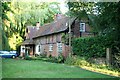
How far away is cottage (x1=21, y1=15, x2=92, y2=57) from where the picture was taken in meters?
31.7

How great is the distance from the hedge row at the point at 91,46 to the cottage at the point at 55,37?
2689mm

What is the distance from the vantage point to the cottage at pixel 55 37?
31703 millimetres

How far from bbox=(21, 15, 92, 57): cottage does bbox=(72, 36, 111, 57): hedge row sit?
8.82 feet

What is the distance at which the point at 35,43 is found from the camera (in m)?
45.0

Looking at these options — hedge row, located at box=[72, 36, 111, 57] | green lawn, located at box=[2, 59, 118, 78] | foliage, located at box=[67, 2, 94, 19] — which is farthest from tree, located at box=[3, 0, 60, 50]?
foliage, located at box=[67, 2, 94, 19]

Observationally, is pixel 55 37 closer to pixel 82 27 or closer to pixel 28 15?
pixel 82 27

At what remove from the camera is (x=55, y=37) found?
35125 mm

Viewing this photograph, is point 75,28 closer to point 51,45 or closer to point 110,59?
point 51,45

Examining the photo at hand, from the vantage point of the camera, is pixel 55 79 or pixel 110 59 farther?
pixel 110 59

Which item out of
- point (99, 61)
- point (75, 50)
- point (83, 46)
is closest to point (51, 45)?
point (75, 50)

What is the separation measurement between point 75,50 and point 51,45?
899 centimetres

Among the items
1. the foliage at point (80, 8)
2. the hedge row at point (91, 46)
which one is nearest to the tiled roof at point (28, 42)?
the hedge row at point (91, 46)

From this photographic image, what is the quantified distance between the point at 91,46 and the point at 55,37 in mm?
11729

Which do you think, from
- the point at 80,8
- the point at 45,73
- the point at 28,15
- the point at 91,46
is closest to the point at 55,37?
the point at 28,15
